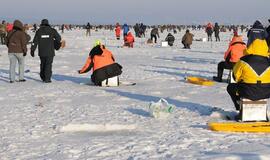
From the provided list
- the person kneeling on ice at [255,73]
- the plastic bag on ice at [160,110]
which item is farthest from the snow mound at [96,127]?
the person kneeling on ice at [255,73]

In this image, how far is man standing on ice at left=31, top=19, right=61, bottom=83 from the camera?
13541mm

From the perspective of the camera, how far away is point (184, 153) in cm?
609

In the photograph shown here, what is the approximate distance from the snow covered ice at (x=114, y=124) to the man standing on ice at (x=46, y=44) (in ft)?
1.52

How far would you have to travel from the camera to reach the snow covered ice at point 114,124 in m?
6.23

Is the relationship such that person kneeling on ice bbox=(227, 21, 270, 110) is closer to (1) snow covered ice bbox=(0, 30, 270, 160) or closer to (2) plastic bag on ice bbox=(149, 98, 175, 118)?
(1) snow covered ice bbox=(0, 30, 270, 160)

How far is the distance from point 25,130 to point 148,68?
10.6 meters

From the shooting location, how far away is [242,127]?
732 centimetres

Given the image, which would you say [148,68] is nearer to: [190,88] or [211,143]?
[190,88]

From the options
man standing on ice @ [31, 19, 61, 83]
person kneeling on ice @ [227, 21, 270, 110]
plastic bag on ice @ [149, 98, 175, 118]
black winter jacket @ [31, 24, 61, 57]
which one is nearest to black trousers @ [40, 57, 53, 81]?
man standing on ice @ [31, 19, 61, 83]

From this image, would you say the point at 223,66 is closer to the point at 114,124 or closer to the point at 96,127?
the point at 114,124

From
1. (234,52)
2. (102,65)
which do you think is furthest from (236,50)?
(102,65)

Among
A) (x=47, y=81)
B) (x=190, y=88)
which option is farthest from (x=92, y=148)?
(x=47, y=81)

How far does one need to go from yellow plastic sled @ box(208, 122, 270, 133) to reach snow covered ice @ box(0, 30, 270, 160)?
0.16 meters

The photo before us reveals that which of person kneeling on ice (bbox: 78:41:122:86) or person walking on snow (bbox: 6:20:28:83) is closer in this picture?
person kneeling on ice (bbox: 78:41:122:86)
